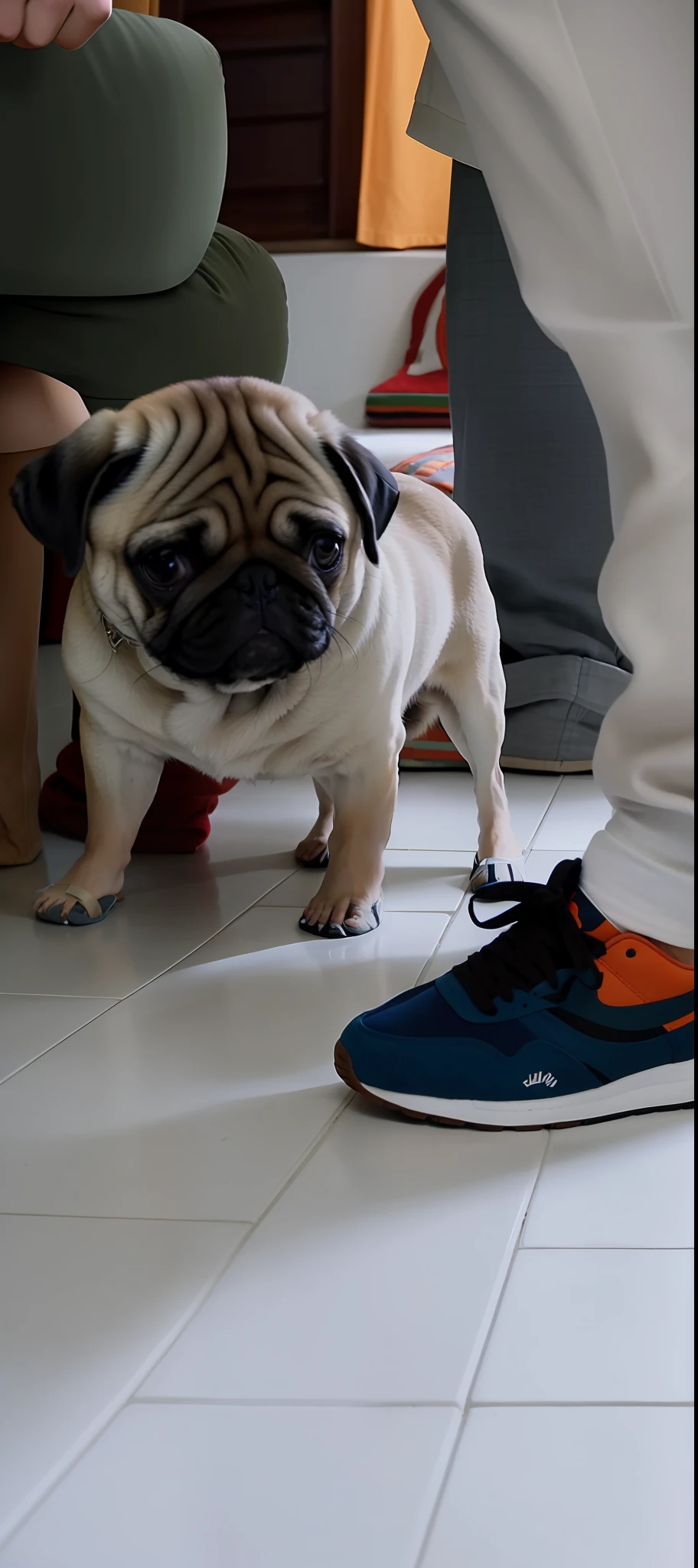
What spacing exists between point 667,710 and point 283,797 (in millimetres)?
1159

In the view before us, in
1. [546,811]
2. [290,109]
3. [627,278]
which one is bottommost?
[546,811]

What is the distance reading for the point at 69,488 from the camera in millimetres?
1160

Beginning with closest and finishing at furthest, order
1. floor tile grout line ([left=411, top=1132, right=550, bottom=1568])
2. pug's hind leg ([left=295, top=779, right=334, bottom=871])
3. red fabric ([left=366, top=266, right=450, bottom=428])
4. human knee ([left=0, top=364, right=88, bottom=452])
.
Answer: floor tile grout line ([left=411, top=1132, right=550, bottom=1568]), human knee ([left=0, top=364, right=88, bottom=452]), pug's hind leg ([left=295, top=779, right=334, bottom=871]), red fabric ([left=366, top=266, right=450, bottom=428])

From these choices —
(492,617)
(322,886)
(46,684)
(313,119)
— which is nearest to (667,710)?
(322,886)

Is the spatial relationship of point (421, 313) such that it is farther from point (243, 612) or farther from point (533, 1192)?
point (533, 1192)

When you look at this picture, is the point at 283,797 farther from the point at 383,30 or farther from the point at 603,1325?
the point at 383,30

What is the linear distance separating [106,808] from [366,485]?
1.34 feet

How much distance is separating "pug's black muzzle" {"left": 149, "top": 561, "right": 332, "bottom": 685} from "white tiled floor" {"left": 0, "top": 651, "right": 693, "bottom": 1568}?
285 millimetres

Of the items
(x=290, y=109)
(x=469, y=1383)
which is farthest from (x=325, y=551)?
(x=290, y=109)

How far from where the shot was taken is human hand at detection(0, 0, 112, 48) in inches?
46.4

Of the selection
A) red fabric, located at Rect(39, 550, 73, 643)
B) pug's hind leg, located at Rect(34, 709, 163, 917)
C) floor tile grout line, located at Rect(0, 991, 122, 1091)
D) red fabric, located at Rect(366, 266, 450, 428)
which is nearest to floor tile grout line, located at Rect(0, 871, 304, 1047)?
floor tile grout line, located at Rect(0, 991, 122, 1091)

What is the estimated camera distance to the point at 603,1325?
0.64 metres

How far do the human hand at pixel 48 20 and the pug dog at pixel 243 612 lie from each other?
31 centimetres

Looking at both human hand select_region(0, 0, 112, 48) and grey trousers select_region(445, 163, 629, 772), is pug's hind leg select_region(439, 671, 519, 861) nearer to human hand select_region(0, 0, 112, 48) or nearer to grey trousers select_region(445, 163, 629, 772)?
grey trousers select_region(445, 163, 629, 772)
